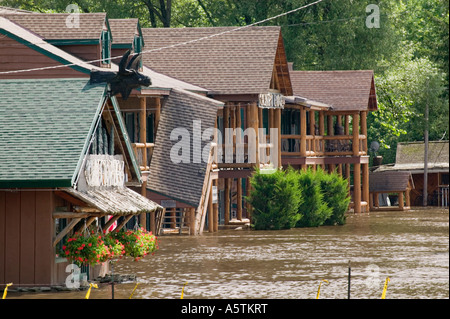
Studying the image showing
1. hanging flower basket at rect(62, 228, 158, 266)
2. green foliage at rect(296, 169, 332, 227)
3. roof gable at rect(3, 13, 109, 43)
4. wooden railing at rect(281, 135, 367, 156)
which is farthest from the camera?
Answer: wooden railing at rect(281, 135, 367, 156)

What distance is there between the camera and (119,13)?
2485 inches

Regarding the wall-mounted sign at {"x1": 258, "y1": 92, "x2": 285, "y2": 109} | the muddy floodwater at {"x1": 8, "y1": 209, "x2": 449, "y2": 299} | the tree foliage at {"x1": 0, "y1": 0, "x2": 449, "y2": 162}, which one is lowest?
the muddy floodwater at {"x1": 8, "y1": 209, "x2": 449, "y2": 299}

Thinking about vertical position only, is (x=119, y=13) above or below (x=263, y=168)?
above

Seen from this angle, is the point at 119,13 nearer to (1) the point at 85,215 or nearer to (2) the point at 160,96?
(2) the point at 160,96

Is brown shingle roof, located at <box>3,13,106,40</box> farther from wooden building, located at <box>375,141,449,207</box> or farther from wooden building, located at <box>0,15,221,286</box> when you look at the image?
wooden building, located at <box>375,141,449,207</box>

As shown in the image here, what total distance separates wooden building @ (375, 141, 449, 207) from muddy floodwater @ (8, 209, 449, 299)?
20373mm

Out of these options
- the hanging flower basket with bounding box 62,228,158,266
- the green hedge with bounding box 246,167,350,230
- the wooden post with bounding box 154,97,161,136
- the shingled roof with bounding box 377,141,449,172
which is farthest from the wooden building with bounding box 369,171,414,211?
the hanging flower basket with bounding box 62,228,158,266

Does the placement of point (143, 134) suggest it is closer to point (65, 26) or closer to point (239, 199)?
point (65, 26)

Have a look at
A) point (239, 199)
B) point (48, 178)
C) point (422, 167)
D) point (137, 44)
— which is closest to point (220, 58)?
point (239, 199)

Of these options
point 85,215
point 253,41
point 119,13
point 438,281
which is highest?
point 119,13

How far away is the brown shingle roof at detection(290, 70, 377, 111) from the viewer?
173 feet

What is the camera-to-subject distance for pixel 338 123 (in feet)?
184

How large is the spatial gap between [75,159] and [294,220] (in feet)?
65.7
